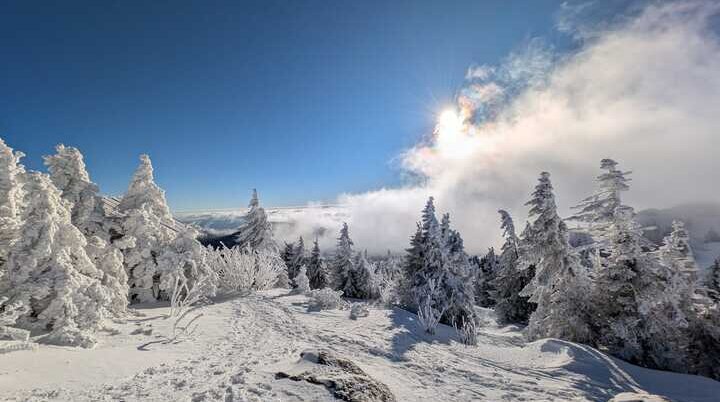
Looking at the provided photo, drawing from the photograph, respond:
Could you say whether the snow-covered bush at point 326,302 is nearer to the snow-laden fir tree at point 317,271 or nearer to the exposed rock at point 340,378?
the exposed rock at point 340,378

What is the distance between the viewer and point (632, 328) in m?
11.6

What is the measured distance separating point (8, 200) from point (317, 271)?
32.3m

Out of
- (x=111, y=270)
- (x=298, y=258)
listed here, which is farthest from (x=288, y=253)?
(x=111, y=270)

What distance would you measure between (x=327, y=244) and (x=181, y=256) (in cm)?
17158

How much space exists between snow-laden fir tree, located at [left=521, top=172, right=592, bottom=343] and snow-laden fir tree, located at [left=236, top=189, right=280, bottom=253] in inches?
933

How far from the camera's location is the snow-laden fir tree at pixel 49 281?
7.19 meters

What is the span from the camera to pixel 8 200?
25.8ft

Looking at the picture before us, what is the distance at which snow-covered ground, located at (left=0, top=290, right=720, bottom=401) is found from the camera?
500cm

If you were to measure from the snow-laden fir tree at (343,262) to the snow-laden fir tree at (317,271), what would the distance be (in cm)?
430

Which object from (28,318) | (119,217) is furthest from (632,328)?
(119,217)

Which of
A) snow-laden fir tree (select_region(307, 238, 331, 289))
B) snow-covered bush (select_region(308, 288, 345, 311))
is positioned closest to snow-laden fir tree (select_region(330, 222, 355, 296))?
snow-laden fir tree (select_region(307, 238, 331, 289))

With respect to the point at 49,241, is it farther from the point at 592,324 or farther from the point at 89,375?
the point at 592,324

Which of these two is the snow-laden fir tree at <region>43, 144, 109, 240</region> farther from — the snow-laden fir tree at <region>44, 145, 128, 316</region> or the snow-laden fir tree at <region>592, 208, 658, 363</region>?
the snow-laden fir tree at <region>592, 208, 658, 363</region>

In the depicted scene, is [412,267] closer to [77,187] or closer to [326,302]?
[326,302]
